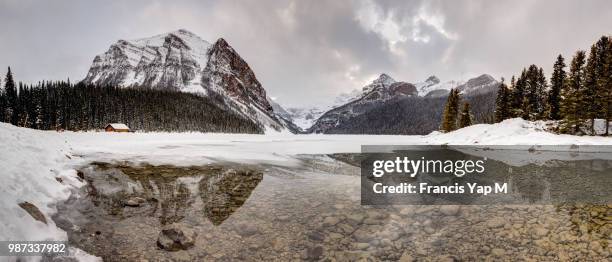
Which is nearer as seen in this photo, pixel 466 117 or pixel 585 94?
pixel 585 94

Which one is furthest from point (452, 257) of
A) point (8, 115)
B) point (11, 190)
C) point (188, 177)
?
point (8, 115)

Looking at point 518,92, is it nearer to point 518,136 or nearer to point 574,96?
point 574,96

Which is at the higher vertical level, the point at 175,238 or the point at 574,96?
the point at 574,96

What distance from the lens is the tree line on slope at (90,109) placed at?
7375cm

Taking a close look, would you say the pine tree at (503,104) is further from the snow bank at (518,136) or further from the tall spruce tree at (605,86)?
the tall spruce tree at (605,86)

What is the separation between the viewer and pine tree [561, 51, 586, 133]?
40.1m

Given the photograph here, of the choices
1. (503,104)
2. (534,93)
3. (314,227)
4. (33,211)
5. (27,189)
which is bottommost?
(314,227)

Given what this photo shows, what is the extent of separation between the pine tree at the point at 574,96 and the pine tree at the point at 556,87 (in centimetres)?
1124

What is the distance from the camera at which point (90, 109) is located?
86.0 meters

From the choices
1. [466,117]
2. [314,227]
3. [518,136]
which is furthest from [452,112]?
[314,227]

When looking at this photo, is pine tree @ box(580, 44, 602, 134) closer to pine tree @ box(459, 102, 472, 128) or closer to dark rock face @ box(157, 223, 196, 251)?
pine tree @ box(459, 102, 472, 128)

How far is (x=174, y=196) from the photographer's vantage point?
10.4m

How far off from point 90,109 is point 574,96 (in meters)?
110

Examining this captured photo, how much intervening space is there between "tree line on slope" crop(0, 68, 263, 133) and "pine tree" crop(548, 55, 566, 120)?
99.4m
